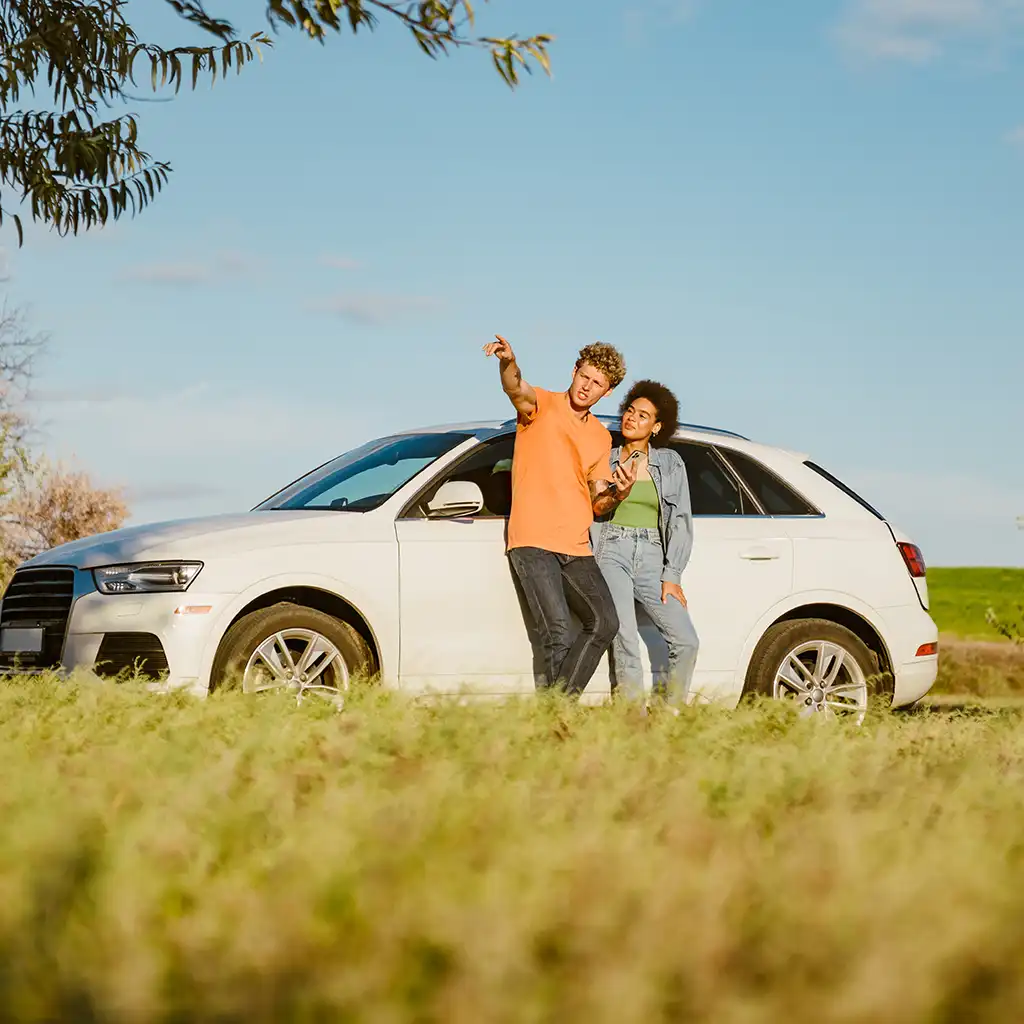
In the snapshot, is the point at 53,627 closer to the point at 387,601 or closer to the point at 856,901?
the point at 387,601

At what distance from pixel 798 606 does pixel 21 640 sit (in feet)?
14.2

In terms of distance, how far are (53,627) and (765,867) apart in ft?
16.5

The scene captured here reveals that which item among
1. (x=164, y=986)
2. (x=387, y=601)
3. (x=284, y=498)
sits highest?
(x=284, y=498)

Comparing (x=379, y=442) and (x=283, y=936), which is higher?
(x=379, y=442)

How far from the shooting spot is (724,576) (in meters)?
8.05

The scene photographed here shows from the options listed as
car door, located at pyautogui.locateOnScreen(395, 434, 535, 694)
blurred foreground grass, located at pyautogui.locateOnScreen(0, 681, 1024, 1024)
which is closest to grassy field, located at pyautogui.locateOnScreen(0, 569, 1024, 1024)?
blurred foreground grass, located at pyautogui.locateOnScreen(0, 681, 1024, 1024)

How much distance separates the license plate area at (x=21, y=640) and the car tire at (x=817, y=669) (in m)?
3.91

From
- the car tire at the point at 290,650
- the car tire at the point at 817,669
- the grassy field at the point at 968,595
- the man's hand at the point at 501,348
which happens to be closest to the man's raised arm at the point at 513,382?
the man's hand at the point at 501,348

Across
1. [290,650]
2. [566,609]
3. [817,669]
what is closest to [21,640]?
[290,650]

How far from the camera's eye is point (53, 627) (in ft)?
24.3

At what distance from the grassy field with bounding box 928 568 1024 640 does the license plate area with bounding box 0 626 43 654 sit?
20.1 metres

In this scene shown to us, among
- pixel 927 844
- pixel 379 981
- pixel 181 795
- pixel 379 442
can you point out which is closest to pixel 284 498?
pixel 379 442

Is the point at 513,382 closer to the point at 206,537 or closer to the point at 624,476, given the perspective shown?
the point at 624,476

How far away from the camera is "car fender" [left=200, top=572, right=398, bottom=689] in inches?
280
